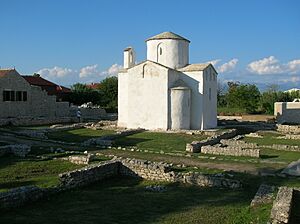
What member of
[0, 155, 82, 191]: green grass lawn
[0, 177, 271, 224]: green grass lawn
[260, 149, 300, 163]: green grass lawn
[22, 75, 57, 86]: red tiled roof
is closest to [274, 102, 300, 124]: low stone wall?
[260, 149, 300, 163]: green grass lawn

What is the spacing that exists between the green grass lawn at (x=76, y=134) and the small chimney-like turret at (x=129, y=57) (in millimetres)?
9700

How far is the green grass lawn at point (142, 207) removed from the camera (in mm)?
10289

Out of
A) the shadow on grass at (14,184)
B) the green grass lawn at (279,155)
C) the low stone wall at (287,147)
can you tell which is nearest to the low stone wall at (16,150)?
the shadow on grass at (14,184)

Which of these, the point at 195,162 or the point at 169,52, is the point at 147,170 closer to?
the point at 195,162

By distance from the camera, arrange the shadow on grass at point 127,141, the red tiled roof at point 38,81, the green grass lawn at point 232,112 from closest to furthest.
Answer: the shadow on grass at point 127,141, the green grass lawn at point 232,112, the red tiled roof at point 38,81

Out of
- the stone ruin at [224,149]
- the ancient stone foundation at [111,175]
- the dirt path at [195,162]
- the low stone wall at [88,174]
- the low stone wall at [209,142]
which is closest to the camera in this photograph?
the ancient stone foundation at [111,175]

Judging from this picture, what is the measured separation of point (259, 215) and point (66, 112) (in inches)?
1481

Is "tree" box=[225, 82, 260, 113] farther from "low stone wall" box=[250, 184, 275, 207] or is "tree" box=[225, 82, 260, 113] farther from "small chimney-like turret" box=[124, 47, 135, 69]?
"low stone wall" box=[250, 184, 275, 207]

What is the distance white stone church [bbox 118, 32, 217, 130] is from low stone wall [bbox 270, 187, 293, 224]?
73.9ft

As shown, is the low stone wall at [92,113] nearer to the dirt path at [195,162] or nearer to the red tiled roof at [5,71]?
the red tiled roof at [5,71]

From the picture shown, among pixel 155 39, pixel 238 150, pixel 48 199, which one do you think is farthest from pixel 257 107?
pixel 48 199

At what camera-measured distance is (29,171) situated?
16297 mm

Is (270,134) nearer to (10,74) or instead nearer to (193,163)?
(193,163)

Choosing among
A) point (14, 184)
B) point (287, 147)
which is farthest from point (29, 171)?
point (287, 147)
